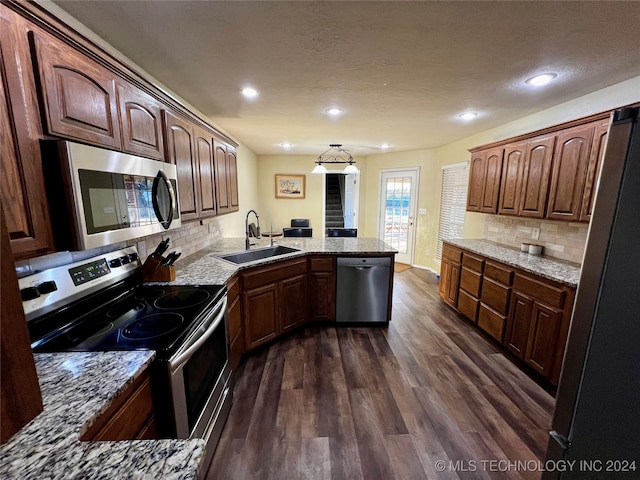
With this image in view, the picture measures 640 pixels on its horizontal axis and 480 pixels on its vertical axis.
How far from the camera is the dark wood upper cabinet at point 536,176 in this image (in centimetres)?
246

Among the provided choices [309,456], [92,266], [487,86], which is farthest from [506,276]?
[92,266]

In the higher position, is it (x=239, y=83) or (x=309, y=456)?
(x=239, y=83)

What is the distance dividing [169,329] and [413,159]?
17.3 feet

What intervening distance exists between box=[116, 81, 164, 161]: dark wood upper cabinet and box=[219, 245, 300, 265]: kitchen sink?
3.84ft

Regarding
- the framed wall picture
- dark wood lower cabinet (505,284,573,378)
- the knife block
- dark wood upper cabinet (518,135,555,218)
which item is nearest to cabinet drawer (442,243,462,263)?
dark wood upper cabinet (518,135,555,218)

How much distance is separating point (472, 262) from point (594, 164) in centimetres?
135

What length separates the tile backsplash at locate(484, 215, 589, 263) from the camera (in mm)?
2500

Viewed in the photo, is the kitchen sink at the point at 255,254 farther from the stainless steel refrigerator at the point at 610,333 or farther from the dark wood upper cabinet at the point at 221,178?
the stainless steel refrigerator at the point at 610,333

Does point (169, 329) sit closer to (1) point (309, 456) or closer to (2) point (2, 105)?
(2) point (2, 105)

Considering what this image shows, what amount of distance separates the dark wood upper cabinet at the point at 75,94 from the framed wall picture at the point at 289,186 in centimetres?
486

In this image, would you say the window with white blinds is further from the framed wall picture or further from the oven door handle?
the oven door handle

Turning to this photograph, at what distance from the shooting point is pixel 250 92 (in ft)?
7.63

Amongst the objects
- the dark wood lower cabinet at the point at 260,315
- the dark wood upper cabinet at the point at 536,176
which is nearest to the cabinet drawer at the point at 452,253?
the dark wood upper cabinet at the point at 536,176

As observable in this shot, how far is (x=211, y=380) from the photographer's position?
1571mm
